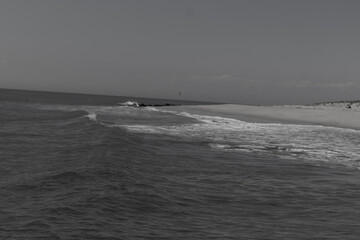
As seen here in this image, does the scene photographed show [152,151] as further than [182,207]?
Yes

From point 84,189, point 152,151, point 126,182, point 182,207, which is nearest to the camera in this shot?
point 182,207

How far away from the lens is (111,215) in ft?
37.3

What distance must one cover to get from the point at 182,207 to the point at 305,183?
21.8 ft

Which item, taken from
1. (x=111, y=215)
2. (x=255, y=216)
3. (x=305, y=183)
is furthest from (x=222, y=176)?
(x=111, y=215)

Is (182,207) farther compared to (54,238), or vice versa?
(182,207)

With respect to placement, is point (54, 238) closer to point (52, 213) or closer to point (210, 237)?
point (52, 213)

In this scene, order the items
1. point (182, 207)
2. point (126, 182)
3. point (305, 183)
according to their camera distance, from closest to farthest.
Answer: point (182, 207) → point (126, 182) → point (305, 183)

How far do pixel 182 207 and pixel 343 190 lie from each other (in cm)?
701

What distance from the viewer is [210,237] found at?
10.0 m

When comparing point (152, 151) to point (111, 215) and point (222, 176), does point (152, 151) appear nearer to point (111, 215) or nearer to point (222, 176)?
point (222, 176)

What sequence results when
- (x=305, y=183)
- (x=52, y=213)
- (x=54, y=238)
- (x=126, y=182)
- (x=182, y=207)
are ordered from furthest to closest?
(x=305, y=183), (x=126, y=182), (x=182, y=207), (x=52, y=213), (x=54, y=238)

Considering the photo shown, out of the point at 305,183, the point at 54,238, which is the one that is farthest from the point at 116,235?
the point at 305,183

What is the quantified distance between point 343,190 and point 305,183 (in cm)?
160

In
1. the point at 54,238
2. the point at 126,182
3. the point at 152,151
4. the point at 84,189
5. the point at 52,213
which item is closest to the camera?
the point at 54,238
